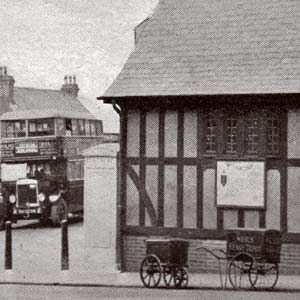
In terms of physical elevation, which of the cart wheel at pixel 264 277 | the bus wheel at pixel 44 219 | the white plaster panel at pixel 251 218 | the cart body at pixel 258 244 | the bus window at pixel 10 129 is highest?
the bus window at pixel 10 129

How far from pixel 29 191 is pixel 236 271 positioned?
13.3 m

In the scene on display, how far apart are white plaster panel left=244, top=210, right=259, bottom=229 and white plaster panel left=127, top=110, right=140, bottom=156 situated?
2.58m

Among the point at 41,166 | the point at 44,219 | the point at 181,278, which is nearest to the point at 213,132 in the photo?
the point at 181,278

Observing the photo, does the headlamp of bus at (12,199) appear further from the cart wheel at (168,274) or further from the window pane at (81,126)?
the cart wheel at (168,274)

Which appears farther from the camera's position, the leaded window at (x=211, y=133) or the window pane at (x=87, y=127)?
the window pane at (x=87, y=127)

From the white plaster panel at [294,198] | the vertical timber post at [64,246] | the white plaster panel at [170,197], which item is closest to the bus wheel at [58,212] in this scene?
the vertical timber post at [64,246]

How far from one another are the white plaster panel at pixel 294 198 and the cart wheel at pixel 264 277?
907 millimetres

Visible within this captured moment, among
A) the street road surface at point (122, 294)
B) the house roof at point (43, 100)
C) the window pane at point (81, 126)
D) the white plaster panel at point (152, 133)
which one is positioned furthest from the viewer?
the house roof at point (43, 100)

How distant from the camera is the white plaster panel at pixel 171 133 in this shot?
722 inches

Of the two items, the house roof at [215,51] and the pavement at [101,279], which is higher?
the house roof at [215,51]

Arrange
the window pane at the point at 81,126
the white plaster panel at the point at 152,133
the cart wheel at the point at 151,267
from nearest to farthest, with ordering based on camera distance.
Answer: the cart wheel at the point at 151,267 < the white plaster panel at the point at 152,133 < the window pane at the point at 81,126

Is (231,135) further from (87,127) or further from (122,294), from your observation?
(87,127)

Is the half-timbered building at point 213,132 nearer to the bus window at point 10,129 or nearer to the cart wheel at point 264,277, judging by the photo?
the cart wheel at point 264,277

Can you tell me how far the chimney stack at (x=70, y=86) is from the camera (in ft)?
183
